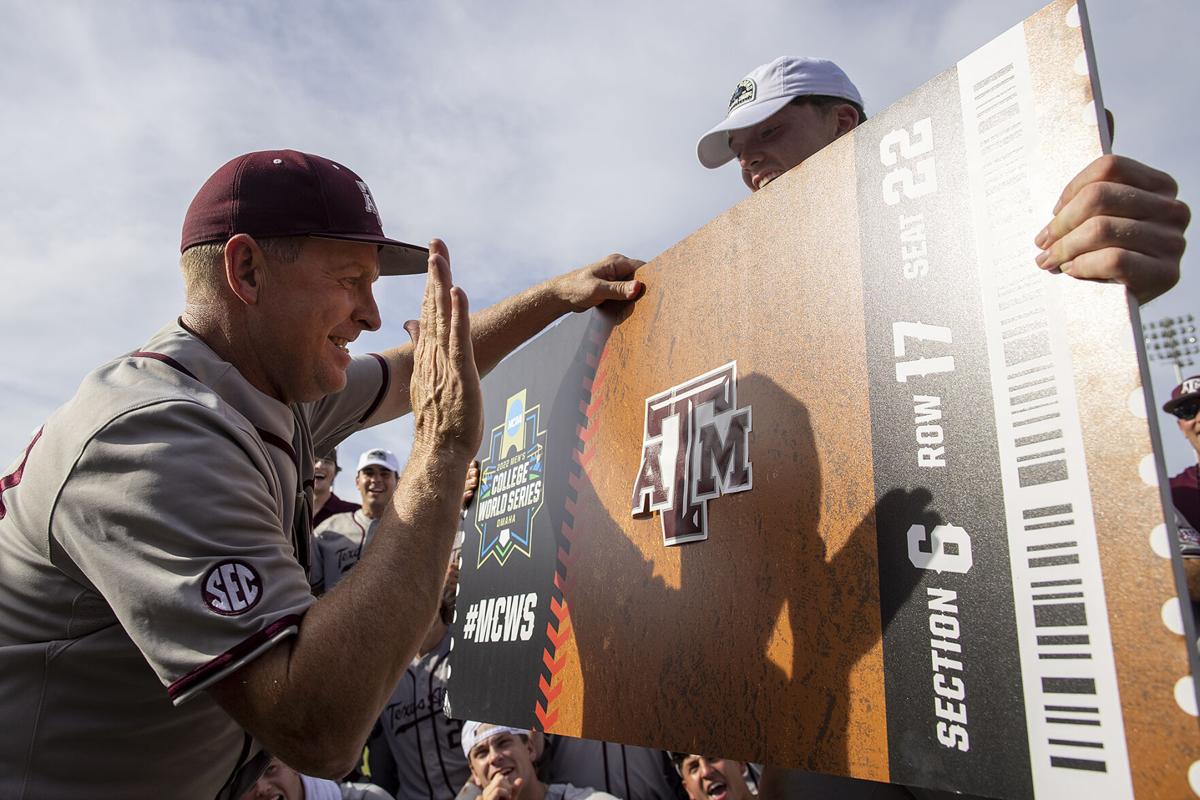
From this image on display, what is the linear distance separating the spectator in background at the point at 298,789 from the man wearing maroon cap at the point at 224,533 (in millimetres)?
2341

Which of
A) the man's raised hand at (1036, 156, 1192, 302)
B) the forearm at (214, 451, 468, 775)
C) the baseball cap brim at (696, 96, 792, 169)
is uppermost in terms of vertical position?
the baseball cap brim at (696, 96, 792, 169)

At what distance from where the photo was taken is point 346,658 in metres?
1.41

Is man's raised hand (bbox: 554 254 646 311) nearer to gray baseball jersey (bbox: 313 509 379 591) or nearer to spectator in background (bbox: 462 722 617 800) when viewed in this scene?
spectator in background (bbox: 462 722 617 800)

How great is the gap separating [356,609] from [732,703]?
2.38ft

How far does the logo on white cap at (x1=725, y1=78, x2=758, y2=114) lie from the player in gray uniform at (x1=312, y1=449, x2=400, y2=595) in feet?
8.87

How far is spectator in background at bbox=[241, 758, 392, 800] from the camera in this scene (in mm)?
3945

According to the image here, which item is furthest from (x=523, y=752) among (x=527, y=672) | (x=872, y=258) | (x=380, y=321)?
(x=872, y=258)

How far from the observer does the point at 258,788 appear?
155 inches

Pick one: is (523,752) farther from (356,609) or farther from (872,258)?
(872,258)

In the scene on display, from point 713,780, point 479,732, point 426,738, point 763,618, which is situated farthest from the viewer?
point 426,738

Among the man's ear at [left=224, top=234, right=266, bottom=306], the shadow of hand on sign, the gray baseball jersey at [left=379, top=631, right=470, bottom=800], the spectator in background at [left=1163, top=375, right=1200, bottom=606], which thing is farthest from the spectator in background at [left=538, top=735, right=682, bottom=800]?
the man's ear at [left=224, top=234, right=266, bottom=306]

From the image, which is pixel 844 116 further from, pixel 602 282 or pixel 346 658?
pixel 346 658

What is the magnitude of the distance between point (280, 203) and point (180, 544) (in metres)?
0.90

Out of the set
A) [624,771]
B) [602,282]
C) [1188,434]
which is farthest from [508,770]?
[1188,434]
